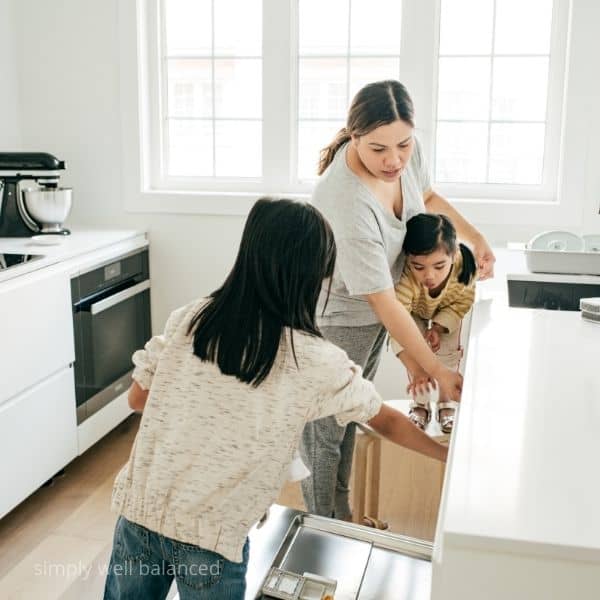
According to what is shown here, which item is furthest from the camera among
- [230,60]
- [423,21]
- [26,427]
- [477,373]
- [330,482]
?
[230,60]

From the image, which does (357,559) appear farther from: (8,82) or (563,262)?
(8,82)

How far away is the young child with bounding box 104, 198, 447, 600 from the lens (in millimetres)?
1199

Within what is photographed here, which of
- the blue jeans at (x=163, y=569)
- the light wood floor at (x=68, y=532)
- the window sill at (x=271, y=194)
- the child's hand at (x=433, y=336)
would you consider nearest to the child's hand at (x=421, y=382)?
the child's hand at (x=433, y=336)

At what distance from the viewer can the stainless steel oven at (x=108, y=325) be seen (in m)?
2.85

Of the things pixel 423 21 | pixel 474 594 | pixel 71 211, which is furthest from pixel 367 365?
pixel 71 211

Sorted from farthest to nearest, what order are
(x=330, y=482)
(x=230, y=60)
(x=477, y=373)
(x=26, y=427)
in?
(x=230, y=60)
(x=26, y=427)
(x=330, y=482)
(x=477, y=373)

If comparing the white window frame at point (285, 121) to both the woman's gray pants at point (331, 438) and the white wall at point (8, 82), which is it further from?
the woman's gray pants at point (331, 438)

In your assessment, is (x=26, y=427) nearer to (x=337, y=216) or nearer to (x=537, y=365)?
(x=337, y=216)

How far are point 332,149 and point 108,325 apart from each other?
1.44m

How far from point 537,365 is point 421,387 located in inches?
23.5

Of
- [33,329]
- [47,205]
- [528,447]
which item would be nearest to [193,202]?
[47,205]

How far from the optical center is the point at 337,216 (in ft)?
5.92

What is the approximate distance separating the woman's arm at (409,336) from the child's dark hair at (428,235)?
22 centimetres

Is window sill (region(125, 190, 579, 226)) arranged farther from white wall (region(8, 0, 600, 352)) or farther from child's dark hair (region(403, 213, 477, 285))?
child's dark hair (region(403, 213, 477, 285))
